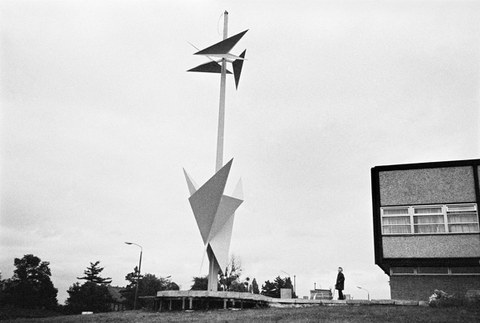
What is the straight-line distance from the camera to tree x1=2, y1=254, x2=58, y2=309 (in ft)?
194

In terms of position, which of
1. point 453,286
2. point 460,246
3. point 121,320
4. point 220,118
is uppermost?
point 220,118

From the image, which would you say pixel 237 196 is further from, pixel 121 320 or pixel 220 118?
pixel 121 320

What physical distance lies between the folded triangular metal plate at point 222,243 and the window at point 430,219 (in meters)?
7.43

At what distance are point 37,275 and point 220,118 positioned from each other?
1906 inches

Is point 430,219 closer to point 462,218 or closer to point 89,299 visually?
point 462,218

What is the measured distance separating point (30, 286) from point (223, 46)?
47.7m

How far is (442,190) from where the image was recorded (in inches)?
884

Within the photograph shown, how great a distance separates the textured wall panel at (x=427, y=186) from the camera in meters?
22.2

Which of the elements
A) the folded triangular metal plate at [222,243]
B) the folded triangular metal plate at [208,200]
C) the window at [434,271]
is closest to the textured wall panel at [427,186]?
the window at [434,271]

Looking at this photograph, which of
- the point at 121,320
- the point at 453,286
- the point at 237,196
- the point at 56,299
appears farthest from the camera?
the point at 56,299

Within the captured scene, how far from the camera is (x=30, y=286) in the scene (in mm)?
60406

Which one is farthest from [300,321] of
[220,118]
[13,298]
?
[13,298]

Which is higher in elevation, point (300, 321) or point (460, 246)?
point (460, 246)

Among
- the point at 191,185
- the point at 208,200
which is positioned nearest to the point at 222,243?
the point at 208,200
